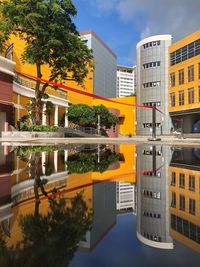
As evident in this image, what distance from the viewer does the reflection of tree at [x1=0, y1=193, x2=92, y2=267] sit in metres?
2.33

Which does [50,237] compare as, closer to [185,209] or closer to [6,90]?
[185,209]

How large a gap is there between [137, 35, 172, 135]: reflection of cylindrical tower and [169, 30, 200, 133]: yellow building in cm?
182

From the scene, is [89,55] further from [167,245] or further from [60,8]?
[167,245]

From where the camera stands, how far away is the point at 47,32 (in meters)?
28.0

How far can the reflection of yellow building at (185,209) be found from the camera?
2975mm

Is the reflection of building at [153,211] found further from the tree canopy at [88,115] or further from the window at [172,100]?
the window at [172,100]

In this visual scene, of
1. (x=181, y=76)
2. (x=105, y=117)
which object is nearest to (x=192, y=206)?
(x=181, y=76)

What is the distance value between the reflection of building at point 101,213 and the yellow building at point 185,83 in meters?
50.3

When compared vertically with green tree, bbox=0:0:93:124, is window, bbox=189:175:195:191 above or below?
below

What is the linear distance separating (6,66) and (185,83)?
34.2m

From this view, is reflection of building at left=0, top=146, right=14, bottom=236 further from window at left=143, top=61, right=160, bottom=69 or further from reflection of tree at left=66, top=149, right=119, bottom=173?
window at left=143, top=61, right=160, bottom=69

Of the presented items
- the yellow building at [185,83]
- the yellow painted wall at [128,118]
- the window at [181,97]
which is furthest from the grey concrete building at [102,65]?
the window at [181,97]

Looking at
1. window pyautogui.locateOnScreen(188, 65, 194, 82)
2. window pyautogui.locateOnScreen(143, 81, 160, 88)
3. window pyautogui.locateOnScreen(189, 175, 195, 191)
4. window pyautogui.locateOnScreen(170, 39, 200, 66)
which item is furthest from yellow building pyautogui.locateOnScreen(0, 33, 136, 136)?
window pyautogui.locateOnScreen(188, 65, 194, 82)

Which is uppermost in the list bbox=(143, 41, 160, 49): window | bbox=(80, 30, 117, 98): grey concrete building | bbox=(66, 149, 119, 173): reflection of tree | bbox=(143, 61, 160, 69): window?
bbox=(80, 30, 117, 98): grey concrete building
